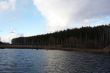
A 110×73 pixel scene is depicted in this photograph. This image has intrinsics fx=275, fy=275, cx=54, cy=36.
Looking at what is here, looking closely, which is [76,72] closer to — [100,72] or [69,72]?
[69,72]

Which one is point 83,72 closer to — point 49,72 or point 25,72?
point 49,72

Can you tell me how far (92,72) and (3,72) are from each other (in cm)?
1772

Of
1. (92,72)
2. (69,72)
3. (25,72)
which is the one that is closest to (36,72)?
(25,72)

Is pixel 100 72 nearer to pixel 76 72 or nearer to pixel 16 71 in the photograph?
pixel 76 72

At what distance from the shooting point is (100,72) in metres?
55.2

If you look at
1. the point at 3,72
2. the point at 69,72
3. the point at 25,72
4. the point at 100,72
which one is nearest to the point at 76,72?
the point at 69,72

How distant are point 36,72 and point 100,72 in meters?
12.8

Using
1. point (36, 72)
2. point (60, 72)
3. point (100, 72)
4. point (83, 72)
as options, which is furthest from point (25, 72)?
point (100, 72)

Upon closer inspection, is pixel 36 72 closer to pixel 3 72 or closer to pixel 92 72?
pixel 3 72

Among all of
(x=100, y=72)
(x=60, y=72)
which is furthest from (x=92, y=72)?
(x=60, y=72)

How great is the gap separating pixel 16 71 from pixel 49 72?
693 cm

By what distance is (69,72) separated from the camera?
5450 centimetres

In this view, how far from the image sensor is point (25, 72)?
5381cm

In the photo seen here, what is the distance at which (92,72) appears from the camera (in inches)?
2164
